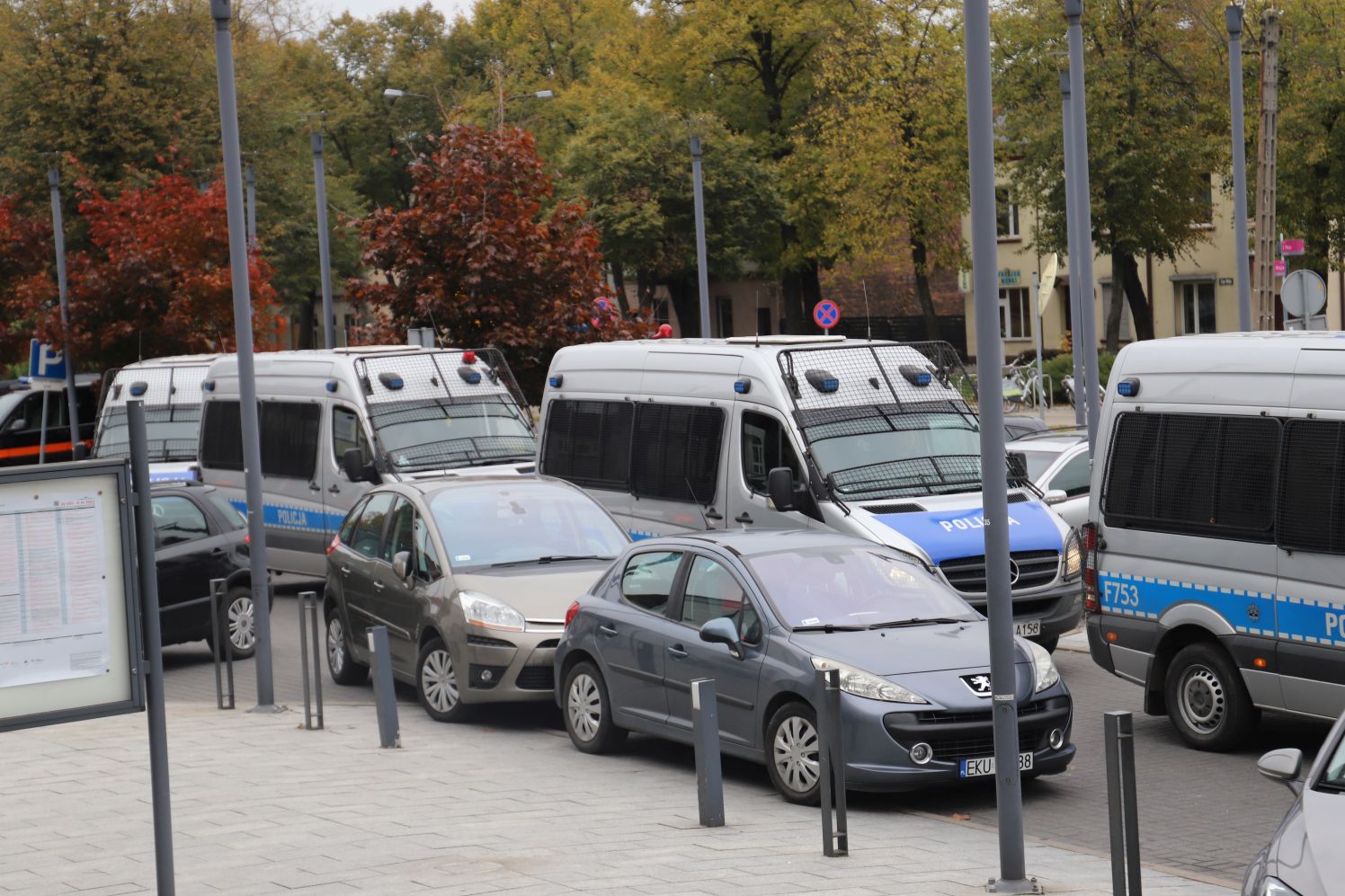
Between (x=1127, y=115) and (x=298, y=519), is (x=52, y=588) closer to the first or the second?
(x=298, y=519)

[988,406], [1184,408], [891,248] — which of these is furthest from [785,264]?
[988,406]

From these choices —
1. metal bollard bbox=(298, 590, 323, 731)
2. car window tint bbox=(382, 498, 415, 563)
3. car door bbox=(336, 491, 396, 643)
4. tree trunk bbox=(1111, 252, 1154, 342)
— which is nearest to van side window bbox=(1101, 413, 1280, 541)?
car window tint bbox=(382, 498, 415, 563)

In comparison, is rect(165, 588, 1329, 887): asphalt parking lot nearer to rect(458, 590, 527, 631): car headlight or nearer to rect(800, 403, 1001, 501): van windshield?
rect(458, 590, 527, 631): car headlight

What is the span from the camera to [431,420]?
19266mm

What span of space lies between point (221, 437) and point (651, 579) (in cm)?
1183

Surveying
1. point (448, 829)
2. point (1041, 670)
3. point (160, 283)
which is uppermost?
point (160, 283)

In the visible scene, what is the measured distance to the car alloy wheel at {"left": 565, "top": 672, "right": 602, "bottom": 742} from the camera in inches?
456

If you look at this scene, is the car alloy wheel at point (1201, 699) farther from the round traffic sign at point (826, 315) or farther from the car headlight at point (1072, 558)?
the round traffic sign at point (826, 315)

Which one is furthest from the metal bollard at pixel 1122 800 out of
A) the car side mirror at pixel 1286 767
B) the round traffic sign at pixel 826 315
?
the round traffic sign at pixel 826 315

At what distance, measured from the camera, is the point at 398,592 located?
44.7 feet

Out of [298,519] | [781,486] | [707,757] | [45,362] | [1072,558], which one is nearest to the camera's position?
[707,757]

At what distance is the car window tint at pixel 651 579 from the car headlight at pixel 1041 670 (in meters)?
2.21

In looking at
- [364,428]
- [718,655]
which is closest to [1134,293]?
[364,428]

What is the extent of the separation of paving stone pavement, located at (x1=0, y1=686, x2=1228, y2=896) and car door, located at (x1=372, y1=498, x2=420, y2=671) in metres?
1.02
